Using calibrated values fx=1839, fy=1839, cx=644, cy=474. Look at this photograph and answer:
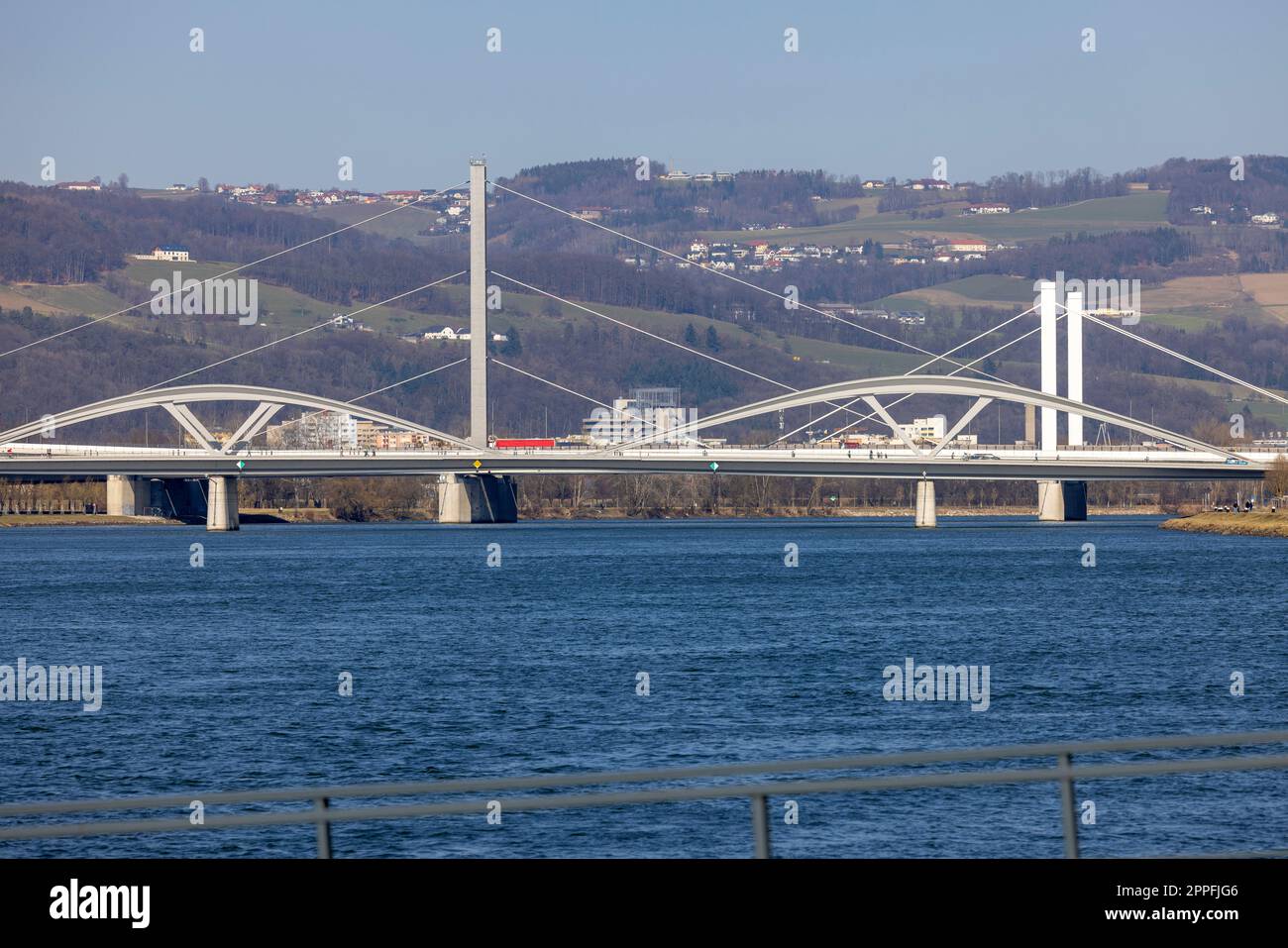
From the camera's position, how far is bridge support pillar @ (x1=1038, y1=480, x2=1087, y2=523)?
409 ft

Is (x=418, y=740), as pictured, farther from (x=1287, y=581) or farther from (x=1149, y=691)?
(x=1287, y=581)

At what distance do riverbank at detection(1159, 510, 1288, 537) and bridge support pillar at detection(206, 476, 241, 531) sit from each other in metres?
61.3

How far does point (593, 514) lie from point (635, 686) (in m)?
132

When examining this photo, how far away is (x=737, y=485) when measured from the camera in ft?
573

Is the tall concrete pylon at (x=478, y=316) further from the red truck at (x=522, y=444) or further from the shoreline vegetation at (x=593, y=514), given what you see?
the shoreline vegetation at (x=593, y=514)

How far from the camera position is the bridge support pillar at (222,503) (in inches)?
4710

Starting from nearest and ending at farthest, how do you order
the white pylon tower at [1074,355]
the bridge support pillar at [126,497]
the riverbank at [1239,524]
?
the riverbank at [1239,524]
the bridge support pillar at [126,497]
the white pylon tower at [1074,355]

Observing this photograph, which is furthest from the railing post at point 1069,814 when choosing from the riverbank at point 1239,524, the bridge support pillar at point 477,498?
the bridge support pillar at point 477,498

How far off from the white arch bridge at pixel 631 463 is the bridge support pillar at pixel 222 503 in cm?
9

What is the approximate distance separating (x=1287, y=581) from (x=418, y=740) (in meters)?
45.9

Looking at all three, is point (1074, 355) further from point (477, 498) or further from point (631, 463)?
point (477, 498)

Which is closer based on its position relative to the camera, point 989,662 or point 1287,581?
point 989,662
